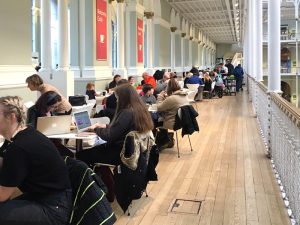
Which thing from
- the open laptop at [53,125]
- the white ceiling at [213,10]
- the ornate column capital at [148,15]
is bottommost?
the open laptop at [53,125]

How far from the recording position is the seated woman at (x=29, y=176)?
7.03ft

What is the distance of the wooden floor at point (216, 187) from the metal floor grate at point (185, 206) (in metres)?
0.01

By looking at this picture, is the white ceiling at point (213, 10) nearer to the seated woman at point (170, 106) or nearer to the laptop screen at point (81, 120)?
the seated woman at point (170, 106)

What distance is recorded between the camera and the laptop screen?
13.8 ft

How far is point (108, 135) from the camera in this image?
387cm

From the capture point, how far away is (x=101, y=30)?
35.5 ft

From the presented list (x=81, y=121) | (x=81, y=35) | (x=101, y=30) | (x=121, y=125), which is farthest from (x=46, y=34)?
(x=121, y=125)

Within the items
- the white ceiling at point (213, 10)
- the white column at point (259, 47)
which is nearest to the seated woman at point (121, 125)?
the white column at point (259, 47)

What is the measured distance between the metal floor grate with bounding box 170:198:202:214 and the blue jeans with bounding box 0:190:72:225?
173 cm

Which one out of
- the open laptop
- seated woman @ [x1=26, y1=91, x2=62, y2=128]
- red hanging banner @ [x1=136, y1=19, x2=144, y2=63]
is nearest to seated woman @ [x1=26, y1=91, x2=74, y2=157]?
seated woman @ [x1=26, y1=91, x2=62, y2=128]

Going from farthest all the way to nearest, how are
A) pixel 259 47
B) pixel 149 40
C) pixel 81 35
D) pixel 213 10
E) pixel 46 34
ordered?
pixel 213 10 < pixel 149 40 < pixel 81 35 < pixel 259 47 < pixel 46 34

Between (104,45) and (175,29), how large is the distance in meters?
10.3

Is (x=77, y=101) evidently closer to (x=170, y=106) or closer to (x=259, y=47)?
(x=170, y=106)

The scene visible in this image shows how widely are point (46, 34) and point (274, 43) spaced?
15.7 feet
